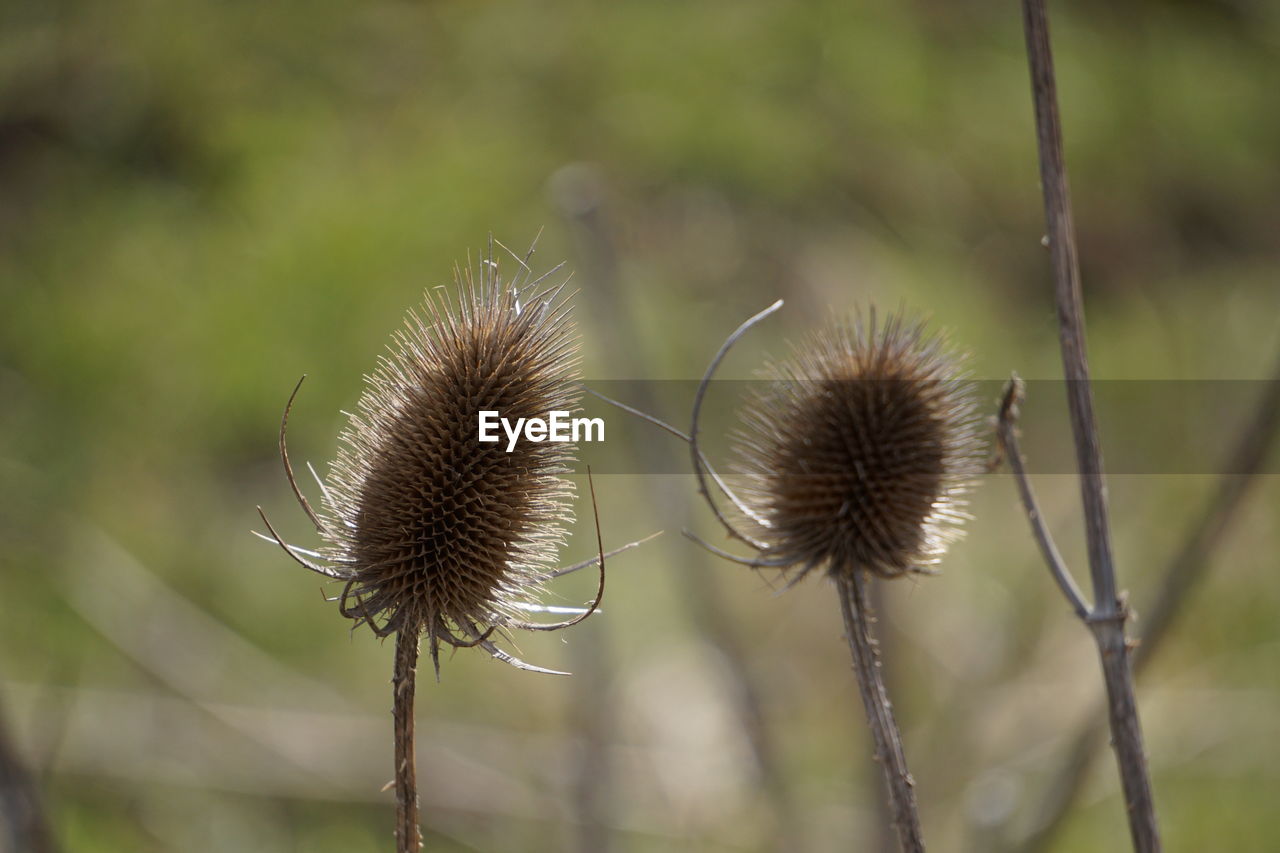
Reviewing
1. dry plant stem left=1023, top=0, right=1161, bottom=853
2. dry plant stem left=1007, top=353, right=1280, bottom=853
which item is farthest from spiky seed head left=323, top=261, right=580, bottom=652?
dry plant stem left=1007, top=353, right=1280, bottom=853

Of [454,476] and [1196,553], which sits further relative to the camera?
[1196,553]

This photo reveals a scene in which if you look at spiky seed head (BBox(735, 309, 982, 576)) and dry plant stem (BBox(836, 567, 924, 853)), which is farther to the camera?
spiky seed head (BBox(735, 309, 982, 576))

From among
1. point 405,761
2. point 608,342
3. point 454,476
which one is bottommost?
point 405,761

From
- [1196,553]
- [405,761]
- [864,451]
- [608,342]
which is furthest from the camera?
[608,342]

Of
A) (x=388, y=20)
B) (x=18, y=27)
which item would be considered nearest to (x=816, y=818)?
(x=388, y=20)

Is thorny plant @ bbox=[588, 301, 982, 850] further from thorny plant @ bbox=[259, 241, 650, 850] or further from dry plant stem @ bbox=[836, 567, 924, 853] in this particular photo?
thorny plant @ bbox=[259, 241, 650, 850]

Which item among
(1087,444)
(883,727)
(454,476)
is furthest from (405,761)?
(1087,444)

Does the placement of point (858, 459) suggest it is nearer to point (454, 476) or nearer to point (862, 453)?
point (862, 453)
